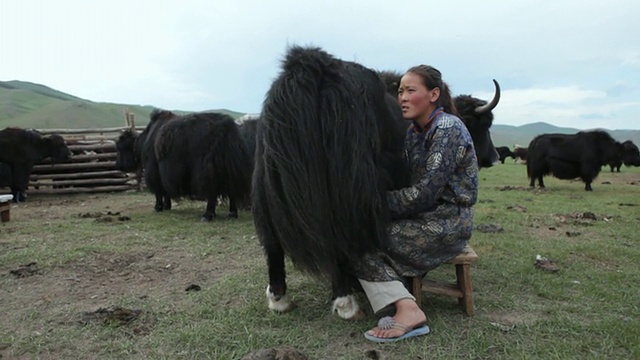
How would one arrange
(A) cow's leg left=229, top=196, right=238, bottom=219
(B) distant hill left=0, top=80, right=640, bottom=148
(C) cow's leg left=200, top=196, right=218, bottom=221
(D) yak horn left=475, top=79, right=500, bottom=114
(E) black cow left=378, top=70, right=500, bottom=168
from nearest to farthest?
1. (D) yak horn left=475, top=79, right=500, bottom=114
2. (E) black cow left=378, top=70, right=500, bottom=168
3. (C) cow's leg left=200, top=196, right=218, bottom=221
4. (A) cow's leg left=229, top=196, right=238, bottom=219
5. (B) distant hill left=0, top=80, right=640, bottom=148

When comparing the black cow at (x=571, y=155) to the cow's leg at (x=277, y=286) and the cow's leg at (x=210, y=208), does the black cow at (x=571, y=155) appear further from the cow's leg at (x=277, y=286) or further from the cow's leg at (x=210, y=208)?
the cow's leg at (x=277, y=286)

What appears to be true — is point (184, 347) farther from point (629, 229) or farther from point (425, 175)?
point (629, 229)

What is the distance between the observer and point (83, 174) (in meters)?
11.0

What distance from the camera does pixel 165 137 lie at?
254 inches

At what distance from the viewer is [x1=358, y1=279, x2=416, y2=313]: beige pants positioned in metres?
2.30

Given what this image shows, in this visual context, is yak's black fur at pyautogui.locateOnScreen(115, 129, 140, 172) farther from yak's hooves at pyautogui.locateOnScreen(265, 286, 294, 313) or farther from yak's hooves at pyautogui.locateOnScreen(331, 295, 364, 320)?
yak's hooves at pyautogui.locateOnScreen(331, 295, 364, 320)

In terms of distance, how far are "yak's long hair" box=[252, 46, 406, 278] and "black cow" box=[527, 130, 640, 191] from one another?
11.2 metres

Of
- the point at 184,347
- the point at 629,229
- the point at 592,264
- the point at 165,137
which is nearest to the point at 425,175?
the point at 184,347

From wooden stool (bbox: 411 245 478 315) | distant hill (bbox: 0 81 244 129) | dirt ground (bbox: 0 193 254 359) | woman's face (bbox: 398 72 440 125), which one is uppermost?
distant hill (bbox: 0 81 244 129)

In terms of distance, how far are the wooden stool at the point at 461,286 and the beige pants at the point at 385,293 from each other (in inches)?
8.9

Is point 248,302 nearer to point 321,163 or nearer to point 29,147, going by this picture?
point 321,163

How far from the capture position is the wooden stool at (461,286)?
8.25 feet

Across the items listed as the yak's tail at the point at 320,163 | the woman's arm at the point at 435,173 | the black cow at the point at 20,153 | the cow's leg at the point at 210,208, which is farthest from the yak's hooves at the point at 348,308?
the black cow at the point at 20,153

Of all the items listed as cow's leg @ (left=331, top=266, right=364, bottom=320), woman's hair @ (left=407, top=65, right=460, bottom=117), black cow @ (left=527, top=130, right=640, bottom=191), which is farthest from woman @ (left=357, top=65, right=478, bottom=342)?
black cow @ (left=527, top=130, right=640, bottom=191)
